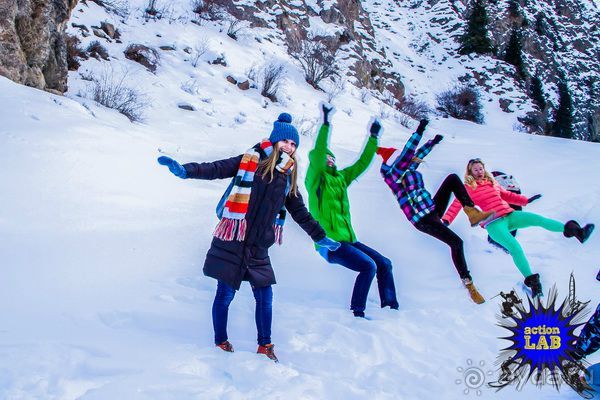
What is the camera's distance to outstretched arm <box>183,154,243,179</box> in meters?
2.44

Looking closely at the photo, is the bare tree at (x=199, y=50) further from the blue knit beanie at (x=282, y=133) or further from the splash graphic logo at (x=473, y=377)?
the splash graphic logo at (x=473, y=377)

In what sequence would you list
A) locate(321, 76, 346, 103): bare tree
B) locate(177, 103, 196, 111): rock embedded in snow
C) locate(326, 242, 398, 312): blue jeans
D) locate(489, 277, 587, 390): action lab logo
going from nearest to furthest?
locate(489, 277, 587, 390): action lab logo → locate(326, 242, 398, 312): blue jeans → locate(177, 103, 196, 111): rock embedded in snow → locate(321, 76, 346, 103): bare tree

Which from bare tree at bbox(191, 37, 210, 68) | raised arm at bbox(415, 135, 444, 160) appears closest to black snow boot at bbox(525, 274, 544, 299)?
raised arm at bbox(415, 135, 444, 160)

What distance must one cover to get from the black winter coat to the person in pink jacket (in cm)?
235

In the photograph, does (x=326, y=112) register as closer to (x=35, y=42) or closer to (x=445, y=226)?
(x=445, y=226)

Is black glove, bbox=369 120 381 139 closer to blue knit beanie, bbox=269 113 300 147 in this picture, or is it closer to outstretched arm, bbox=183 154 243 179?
blue knit beanie, bbox=269 113 300 147

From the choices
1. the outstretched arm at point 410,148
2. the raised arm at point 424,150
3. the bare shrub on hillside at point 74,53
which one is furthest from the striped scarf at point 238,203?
the bare shrub on hillside at point 74,53

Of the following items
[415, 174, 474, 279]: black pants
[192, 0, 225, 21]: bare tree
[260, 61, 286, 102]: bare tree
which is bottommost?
[415, 174, 474, 279]: black pants

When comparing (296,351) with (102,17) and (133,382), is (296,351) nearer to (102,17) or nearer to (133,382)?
(133,382)

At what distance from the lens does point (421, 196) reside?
13.8 feet

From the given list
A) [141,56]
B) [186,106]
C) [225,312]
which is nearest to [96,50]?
[141,56]

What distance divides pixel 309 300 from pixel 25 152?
3.37 meters

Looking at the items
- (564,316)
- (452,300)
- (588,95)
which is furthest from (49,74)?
(588,95)

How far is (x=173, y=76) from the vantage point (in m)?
10.8
